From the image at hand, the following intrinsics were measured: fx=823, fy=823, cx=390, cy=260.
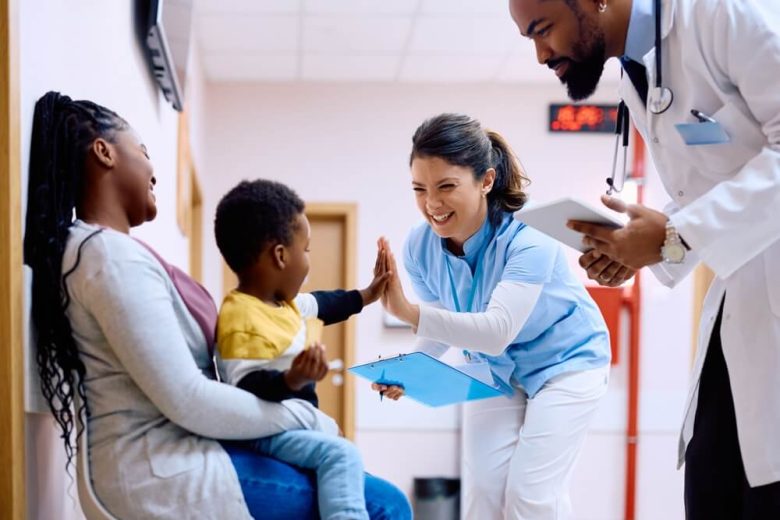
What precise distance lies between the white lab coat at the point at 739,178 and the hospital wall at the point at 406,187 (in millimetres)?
3779

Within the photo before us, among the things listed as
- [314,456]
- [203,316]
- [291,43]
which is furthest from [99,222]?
[291,43]

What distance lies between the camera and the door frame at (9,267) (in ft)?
3.69

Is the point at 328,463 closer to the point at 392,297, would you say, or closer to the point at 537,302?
the point at 392,297

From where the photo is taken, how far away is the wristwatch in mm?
1281

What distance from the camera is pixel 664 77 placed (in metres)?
1.42

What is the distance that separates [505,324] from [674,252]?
0.65 m

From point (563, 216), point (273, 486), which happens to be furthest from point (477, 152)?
point (273, 486)

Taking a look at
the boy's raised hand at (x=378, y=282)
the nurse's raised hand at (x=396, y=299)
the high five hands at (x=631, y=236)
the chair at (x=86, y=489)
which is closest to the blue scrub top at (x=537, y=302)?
the nurse's raised hand at (x=396, y=299)

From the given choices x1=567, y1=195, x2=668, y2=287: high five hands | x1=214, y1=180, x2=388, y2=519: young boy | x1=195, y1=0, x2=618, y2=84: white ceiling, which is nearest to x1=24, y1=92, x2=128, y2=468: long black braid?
x1=214, y1=180, x2=388, y2=519: young boy

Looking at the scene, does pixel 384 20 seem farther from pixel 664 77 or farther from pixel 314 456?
pixel 314 456

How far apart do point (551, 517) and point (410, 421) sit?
321 cm

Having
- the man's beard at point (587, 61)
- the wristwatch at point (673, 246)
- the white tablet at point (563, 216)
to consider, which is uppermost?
the man's beard at point (587, 61)

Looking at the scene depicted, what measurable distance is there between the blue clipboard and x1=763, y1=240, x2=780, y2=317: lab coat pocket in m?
0.65

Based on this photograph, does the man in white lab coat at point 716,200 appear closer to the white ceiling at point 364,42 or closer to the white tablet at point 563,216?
the white tablet at point 563,216
